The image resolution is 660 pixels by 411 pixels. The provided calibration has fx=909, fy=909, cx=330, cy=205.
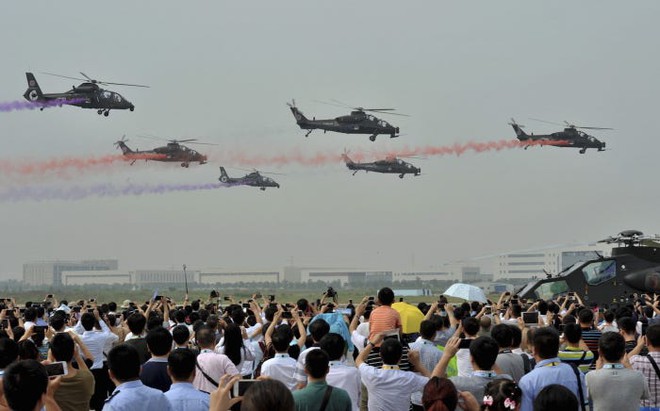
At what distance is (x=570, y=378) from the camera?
7.83 metres

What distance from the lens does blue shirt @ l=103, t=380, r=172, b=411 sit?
6391mm

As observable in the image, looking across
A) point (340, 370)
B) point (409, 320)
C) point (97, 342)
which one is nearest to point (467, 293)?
point (409, 320)

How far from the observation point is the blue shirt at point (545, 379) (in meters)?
7.52

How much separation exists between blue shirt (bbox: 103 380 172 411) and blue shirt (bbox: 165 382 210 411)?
239 millimetres

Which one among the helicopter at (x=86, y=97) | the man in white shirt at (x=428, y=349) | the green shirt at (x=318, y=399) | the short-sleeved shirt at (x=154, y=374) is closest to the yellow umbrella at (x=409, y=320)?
the man in white shirt at (x=428, y=349)

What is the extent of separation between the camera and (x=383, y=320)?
10664 millimetres

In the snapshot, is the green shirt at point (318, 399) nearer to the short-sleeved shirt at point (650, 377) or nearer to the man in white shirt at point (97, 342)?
the short-sleeved shirt at point (650, 377)

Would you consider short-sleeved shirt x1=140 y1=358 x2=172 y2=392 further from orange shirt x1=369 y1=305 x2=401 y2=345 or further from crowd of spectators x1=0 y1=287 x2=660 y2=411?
orange shirt x1=369 y1=305 x2=401 y2=345

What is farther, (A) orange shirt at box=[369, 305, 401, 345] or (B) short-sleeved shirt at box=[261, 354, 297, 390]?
(A) orange shirt at box=[369, 305, 401, 345]

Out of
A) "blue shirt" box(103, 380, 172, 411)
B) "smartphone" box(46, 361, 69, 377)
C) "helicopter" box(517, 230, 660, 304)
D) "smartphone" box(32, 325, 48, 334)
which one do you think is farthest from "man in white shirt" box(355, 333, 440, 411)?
"helicopter" box(517, 230, 660, 304)

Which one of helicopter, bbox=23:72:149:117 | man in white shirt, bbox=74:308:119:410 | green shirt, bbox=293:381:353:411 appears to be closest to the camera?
green shirt, bbox=293:381:353:411

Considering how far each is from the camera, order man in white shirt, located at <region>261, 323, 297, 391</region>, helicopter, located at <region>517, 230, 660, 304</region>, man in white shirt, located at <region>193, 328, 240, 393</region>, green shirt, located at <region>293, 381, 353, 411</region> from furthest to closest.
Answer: helicopter, located at <region>517, 230, 660, 304</region> < man in white shirt, located at <region>261, 323, 297, 391</region> < man in white shirt, located at <region>193, 328, 240, 393</region> < green shirt, located at <region>293, 381, 353, 411</region>

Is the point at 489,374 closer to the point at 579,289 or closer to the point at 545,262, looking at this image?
the point at 579,289

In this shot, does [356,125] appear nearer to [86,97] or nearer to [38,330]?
[86,97]
